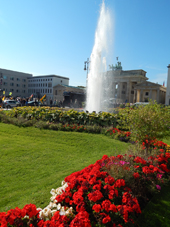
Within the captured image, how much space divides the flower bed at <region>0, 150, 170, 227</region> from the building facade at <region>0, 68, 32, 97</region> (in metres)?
91.4

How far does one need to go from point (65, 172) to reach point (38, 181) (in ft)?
2.79

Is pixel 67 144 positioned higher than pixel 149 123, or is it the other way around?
pixel 149 123

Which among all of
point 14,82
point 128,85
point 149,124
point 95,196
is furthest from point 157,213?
point 14,82

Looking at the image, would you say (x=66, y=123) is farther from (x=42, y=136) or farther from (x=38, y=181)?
(x=38, y=181)

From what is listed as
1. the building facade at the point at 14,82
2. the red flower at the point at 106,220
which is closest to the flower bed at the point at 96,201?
the red flower at the point at 106,220

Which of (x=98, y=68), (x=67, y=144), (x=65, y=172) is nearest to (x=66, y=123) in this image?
(x=67, y=144)

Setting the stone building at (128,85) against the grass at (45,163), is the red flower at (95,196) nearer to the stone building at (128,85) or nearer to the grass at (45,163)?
the grass at (45,163)

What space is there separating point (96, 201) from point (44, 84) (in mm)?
94015

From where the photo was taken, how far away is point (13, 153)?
6766 millimetres

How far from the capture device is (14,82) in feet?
306

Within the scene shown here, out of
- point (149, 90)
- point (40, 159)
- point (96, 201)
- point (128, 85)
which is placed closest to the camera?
point (96, 201)

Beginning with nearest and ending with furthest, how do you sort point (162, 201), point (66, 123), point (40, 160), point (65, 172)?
1. point (162, 201)
2. point (65, 172)
3. point (40, 160)
4. point (66, 123)

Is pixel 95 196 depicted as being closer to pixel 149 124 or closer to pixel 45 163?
pixel 45 163

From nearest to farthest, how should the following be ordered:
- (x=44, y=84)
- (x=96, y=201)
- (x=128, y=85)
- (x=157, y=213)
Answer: (x=96, y=201) < (x=157, y=213) < (x=128, y=85) < (x=44, y=84)
